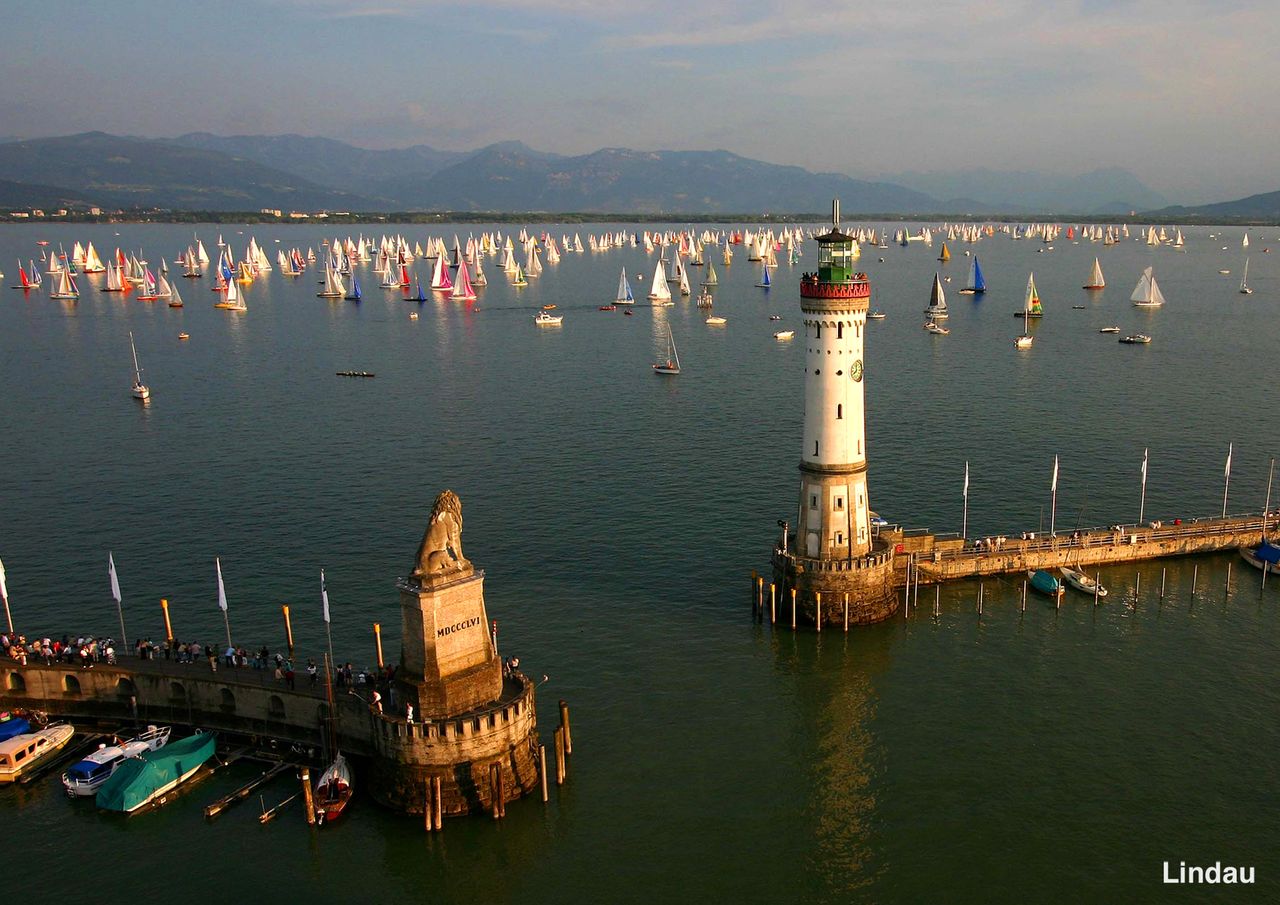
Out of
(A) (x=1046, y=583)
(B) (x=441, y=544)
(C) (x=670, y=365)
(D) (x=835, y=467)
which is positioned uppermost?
(B) (x=441, y=544)

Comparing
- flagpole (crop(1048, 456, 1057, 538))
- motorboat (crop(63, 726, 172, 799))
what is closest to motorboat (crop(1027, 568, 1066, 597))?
flagpole (crop(1048, 456, 1057, 538))

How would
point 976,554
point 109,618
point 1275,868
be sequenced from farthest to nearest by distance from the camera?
point 976,554 < point 109,618 < point 1275,868

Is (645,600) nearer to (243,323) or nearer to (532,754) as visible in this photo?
(532,754)

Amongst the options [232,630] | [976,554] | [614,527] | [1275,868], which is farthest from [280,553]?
[1275,868]

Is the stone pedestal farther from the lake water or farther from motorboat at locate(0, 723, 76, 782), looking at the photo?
motorboat at locate(0, 723, 76, 782)

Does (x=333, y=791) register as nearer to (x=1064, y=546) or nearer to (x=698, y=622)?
(x=698, y=622)

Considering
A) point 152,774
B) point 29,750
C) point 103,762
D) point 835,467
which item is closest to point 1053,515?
point 835,467
